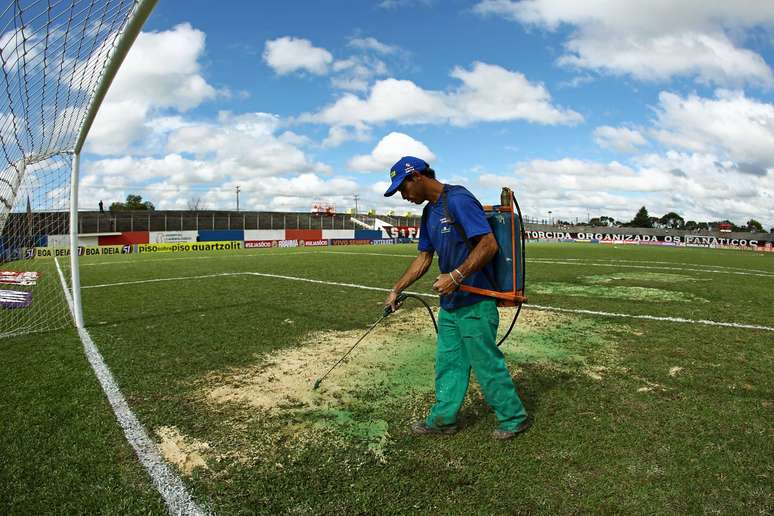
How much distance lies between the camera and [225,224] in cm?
5553

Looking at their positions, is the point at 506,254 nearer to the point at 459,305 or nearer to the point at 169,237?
the point at 459,305

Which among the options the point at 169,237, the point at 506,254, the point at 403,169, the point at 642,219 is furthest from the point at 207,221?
the point at 642,219

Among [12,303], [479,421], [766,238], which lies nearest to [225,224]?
[12,303]

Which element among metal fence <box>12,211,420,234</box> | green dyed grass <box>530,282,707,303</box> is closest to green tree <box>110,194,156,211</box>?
metal fence <box>12,211,420,234</box>

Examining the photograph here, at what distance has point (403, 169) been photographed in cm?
317

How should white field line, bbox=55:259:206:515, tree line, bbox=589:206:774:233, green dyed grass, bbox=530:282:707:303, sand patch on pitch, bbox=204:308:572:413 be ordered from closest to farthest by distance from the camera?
white field line, bbox=55:259:206:515 < sand patch on pitch, bbox=204:308:572:413 < green dyed grass, bbox=530:282:707:303 < tree line, bbox=589:206:774:233

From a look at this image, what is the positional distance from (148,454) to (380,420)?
154 centimetres

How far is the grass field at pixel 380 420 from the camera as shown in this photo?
2586mm

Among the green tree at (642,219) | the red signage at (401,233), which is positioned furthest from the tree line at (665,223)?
→ the red signage at (401,233)

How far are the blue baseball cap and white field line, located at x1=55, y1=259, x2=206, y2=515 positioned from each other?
84.6 inches

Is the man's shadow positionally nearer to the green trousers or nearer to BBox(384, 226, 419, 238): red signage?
the green trousers

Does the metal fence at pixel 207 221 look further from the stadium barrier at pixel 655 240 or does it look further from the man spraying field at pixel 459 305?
the man spraying field at pixel 459 305

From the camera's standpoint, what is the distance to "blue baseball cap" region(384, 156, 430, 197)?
10.4 feet

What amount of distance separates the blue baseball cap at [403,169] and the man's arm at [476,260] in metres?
0.61
